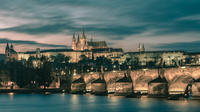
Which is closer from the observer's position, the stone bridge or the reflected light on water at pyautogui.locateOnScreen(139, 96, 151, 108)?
the stone bridge

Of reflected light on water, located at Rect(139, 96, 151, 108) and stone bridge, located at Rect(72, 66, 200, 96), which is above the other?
stone bridge, located at Rect(72, 66, 200, 96)

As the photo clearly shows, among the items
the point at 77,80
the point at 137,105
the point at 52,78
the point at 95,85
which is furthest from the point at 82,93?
the point at 137,105

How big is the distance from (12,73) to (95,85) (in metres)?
50.1

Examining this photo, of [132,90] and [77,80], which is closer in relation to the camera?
[132,90]

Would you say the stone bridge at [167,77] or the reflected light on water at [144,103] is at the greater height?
the stone bridge at [167,77]

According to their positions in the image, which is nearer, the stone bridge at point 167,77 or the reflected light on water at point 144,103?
the stone bridge at point 167,77

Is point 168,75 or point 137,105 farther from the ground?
point 168,75

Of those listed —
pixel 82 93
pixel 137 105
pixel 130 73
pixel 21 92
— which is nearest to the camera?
pixel 137 105

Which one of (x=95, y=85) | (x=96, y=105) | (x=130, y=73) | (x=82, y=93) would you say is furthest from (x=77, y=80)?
(x=96, y=105)

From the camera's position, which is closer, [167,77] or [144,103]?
[144,103]

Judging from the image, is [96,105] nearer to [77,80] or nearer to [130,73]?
[130,73]

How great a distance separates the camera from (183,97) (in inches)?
3438

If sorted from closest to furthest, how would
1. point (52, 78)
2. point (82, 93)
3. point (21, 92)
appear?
point (82, 93) < point (21, 92) < point (52, 78)

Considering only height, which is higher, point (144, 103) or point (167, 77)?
point (167, 77)
